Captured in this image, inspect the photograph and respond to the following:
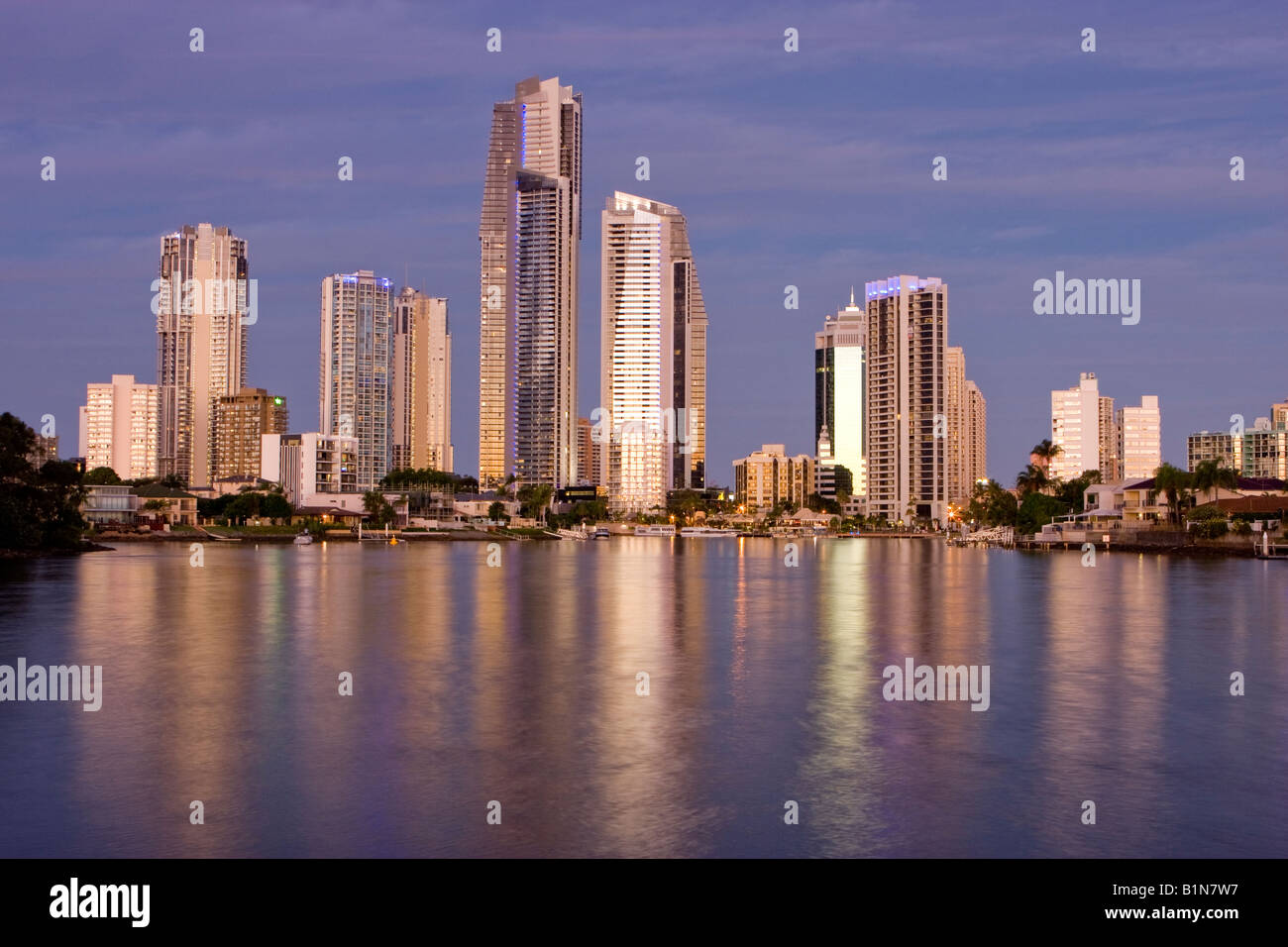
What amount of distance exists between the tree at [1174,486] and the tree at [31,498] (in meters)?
129

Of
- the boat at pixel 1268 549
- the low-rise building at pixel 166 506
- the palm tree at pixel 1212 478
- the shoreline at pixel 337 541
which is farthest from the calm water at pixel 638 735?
the low-rise building at pixel 166 506

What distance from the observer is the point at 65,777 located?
75.7 feet

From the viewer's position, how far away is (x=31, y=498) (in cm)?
11238

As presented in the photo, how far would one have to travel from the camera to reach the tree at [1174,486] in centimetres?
14721

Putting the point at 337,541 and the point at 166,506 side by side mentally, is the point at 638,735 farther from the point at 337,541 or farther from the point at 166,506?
the point at 166,506

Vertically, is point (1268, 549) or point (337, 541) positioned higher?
point (1268, 549)

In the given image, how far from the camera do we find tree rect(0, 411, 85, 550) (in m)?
106

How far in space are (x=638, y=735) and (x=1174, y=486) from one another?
13802 cm

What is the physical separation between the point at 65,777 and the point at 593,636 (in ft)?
84.6

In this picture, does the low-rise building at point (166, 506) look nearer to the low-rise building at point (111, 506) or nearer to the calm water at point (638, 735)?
the low-rise building at point (111, 506)

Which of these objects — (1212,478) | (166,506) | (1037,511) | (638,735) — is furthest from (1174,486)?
(166,506)

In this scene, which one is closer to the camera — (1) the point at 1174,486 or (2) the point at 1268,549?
(2) the point at 1268,549

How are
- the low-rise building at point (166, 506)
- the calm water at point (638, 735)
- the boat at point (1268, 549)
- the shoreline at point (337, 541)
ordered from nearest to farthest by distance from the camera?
the calm water at point (638, 735) < the boat at point (1268, 549) < the shoreline at point (337, 541) < the low-rise building at point (166, 506)
